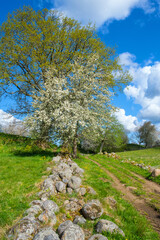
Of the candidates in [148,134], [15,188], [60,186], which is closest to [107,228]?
[60,186]

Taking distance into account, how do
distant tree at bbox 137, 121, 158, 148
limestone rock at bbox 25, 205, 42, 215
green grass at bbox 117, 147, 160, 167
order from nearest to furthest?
limestone rock at bbox 25, 205, 42, 215 → green grass at bbox 117, 147, 160, 167 → distant tree at bbox 137, 121, 158, 148

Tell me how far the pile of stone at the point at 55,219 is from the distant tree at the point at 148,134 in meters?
86.9

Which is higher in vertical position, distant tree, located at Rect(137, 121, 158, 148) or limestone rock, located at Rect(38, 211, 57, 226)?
distant tree, located at Rect(137, 121, 158, 148)

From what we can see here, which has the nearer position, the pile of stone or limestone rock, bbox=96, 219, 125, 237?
the pile of stone

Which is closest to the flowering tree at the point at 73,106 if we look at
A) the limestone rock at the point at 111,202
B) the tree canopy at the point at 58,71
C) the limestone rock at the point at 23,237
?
the tree canopy at the point at 58,71

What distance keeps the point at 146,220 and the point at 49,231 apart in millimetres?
4735

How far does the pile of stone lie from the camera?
16.0ft

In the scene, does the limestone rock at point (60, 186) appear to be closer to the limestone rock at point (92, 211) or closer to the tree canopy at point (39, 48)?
the limestone rock at point (92, 211)

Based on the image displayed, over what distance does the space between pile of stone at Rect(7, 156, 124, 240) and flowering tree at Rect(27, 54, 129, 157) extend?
7735 mm

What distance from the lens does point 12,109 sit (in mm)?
23125

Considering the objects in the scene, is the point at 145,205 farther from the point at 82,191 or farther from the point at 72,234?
the point at 72,234

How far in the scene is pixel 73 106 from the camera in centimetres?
1644

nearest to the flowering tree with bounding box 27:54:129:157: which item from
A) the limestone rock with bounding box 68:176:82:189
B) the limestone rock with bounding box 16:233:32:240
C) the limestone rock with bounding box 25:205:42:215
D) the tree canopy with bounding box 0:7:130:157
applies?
the tree canopy with bounding box 0:7:130:157

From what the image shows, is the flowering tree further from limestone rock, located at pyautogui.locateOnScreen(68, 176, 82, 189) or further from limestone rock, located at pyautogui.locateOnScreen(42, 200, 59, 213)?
limestone rock, located at pyautogui.locateOnScreen(42, 200, 59, 213)
